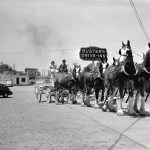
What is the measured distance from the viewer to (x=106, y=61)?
63.0 feet

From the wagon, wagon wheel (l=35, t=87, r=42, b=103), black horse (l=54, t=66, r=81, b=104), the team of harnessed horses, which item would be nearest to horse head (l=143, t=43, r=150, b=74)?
the team of harnessed horses

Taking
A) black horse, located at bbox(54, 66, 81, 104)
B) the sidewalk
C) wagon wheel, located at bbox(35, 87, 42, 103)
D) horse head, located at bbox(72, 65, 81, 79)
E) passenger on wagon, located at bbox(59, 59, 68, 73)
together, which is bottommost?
the sidewalk

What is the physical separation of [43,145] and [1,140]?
1.35 meters

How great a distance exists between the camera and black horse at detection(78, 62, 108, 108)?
64.1ft

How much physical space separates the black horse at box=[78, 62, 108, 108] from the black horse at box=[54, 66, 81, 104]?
54 cm

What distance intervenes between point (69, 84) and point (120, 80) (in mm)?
8022

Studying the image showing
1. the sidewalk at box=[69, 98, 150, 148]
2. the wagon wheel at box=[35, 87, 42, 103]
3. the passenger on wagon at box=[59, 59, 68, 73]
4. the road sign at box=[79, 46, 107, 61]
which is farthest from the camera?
the road sign at box=[79, 46, 107, 61]

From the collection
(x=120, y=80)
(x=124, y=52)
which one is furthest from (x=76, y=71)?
(x=124, y=52)

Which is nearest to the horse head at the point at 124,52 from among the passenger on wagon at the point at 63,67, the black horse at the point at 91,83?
the black horse at the point at 91,83

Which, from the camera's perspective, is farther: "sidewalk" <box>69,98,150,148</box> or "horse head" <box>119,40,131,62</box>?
"horse head" <box>119,40,131,62</box>

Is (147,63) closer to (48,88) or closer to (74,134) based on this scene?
(74,134)

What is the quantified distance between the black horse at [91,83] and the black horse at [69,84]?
0.54 meters

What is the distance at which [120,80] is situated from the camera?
16016 millimetres

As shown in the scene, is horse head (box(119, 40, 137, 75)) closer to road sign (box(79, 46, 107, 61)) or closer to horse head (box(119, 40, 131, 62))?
horse head (box(119, 40, 131, 62))
